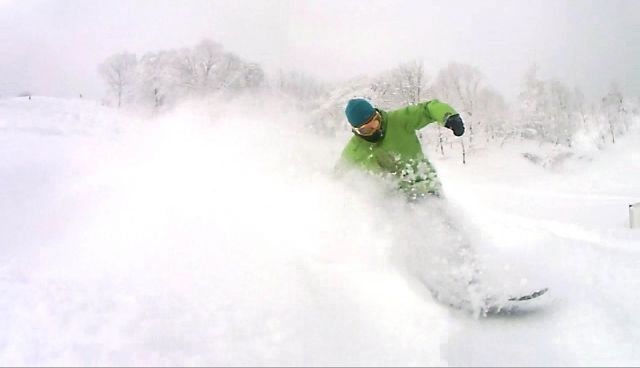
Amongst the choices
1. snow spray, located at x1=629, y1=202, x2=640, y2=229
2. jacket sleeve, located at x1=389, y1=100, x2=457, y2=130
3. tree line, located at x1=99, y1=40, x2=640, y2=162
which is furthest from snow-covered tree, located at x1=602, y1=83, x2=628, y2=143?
A: jacket sleeve, located at x1=389, y1=100, x2=457, y2=130

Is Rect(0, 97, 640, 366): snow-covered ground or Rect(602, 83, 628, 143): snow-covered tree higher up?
Rect(602, 83, 628, 143): snow-covered tree

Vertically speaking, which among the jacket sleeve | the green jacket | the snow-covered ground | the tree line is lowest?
the snow-covered ground

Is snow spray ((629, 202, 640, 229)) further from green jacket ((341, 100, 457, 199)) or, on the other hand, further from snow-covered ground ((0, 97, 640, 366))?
green jacket ((341, 100, 457, 199))

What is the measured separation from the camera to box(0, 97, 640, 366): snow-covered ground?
2.12 metres

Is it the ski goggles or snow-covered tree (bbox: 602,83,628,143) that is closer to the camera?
the ski goggles

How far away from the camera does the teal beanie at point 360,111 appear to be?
13.4 feet

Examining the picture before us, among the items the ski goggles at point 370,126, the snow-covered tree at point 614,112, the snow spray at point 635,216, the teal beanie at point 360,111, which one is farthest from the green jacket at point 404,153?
the snow-covered tree at point 614,112

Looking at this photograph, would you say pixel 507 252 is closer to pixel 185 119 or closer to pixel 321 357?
pixel 321 357

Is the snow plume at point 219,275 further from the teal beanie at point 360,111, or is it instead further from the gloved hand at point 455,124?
the gloved hand at point 455,124

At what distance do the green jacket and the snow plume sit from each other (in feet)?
0.60

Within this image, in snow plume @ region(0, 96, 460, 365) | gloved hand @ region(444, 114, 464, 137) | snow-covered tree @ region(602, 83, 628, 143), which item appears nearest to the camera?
snow plume @ region(0, 96, 460, 365)

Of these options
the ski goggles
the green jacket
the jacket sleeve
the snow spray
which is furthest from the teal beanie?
the snow spray

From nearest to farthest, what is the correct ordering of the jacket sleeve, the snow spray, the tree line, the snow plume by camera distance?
the snow plume, the jacket sleeve, the snow spray, the tree line

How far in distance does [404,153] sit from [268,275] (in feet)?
6.68
